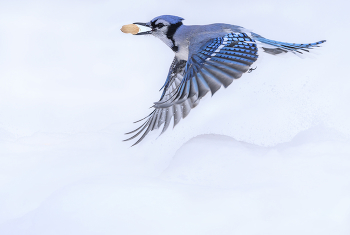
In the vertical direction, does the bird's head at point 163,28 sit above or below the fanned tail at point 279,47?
above

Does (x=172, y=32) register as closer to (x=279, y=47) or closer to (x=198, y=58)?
(x=198, y=58)

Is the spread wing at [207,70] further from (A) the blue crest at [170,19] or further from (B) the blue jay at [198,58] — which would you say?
(A) the blue crest at [170,19]

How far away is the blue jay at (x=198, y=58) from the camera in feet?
2.86

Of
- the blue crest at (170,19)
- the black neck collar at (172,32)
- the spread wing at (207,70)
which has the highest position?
the blue crest at (170,19)

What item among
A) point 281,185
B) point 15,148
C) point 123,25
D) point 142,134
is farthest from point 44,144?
point 281,185

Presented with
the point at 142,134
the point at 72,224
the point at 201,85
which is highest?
the point at 201,85

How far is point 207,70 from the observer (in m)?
0.88

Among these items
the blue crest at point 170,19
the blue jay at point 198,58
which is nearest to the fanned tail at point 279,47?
the blue jay at point 198,58

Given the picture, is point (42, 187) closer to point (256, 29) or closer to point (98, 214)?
point (98, 214)

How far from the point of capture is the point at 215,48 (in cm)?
96

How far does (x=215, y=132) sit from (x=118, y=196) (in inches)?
16.5

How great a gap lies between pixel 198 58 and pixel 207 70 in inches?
3.1

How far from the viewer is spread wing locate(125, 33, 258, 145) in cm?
86

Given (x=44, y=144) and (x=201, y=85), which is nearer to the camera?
(x=201, y=85)
